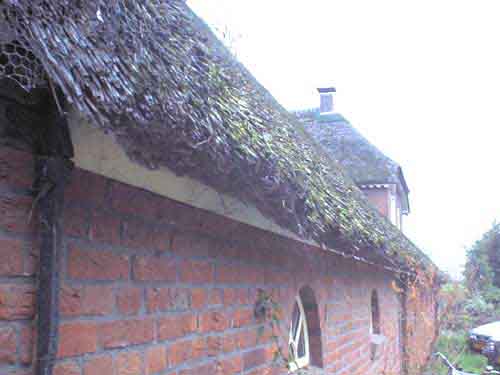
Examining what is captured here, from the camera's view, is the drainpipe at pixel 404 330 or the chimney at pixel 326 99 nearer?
the drainpipe at pixel 404 330

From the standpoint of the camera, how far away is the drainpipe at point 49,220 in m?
1.48

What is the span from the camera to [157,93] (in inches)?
62.2

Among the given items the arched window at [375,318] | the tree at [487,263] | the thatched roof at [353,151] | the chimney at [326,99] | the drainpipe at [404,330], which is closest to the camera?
the arched window at [375,318]

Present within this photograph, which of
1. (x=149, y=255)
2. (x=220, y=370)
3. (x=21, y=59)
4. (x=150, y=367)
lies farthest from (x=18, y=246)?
(x=220, y=370)

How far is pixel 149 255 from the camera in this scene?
2.12 m

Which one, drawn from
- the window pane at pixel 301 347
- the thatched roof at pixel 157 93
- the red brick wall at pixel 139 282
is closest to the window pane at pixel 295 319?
the window pane at pixel 301 347

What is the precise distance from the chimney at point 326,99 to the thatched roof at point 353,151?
24 centimetres

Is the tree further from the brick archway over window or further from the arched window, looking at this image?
the brick archway over window

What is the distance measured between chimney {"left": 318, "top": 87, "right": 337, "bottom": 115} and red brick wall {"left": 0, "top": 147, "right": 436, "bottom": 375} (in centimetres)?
1473

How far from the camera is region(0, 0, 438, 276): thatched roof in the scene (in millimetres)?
1226

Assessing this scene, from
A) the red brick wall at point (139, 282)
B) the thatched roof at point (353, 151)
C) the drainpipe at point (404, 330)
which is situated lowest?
the drainpipe at point (404, 330)

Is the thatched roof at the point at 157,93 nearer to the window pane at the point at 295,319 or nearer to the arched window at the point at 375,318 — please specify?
the window pane at the point at 295,319

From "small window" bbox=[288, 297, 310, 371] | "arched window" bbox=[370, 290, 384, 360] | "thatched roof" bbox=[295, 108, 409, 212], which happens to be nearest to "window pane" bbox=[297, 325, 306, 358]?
"small window" bbox=[288, 297, 310, 371]

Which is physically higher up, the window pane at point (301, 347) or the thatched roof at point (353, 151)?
the thatched roof at point (353, 151)
